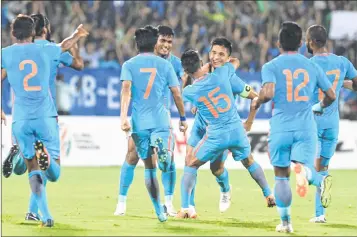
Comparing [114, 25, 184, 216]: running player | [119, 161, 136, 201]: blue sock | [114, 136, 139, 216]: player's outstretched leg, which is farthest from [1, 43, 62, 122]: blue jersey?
[119, 161, 136, 201]: blue sock

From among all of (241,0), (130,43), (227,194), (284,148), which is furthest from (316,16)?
(284,148)

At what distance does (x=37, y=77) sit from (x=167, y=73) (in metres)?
1.54

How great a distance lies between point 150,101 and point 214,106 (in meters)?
0.74

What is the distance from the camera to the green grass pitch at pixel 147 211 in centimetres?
1052

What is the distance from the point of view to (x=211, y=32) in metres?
25.8

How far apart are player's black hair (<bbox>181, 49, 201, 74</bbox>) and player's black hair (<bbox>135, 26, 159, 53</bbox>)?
1.30ft

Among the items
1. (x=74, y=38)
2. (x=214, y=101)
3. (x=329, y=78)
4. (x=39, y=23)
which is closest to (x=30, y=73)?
(x=74, y=38)

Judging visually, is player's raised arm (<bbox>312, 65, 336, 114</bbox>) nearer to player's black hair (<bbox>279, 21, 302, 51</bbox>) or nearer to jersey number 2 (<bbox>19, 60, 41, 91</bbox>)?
player's black hair (<bbox>279, 21, 302, 51</bbox>)

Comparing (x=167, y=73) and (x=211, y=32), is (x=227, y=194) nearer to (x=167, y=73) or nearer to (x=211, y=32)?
(x=167, y=73)

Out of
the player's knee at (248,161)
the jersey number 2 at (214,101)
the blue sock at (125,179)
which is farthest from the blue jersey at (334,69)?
the blue sock at (125,179)

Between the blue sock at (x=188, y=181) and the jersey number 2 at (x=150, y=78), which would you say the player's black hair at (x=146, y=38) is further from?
the blue sock at (x=188, y=181)

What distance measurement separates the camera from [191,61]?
11242mm

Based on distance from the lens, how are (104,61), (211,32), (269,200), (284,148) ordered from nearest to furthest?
(284,148)
(269,200)
(104,61)
(211,32)

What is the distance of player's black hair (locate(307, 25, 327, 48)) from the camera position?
11.2 meters
